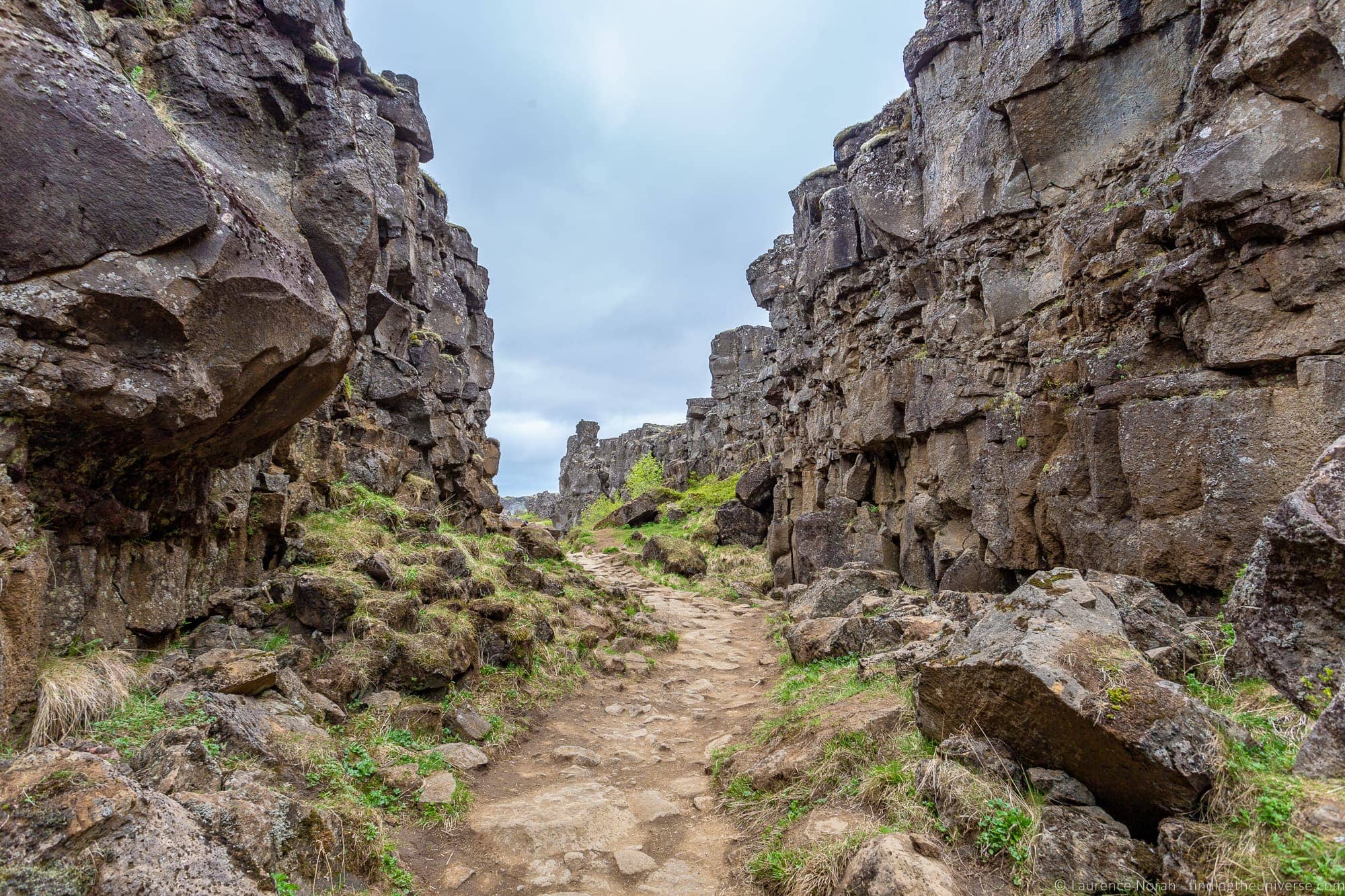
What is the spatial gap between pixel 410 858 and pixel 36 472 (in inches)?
169

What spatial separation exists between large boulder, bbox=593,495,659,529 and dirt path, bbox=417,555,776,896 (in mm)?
25801

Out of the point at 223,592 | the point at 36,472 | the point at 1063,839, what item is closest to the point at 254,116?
the point at 36,472

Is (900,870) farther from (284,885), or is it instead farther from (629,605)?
(629,605)

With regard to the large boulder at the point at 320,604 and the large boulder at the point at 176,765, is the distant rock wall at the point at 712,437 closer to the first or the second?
the large boulder at the point at 320,604

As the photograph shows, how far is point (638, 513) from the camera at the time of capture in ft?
122

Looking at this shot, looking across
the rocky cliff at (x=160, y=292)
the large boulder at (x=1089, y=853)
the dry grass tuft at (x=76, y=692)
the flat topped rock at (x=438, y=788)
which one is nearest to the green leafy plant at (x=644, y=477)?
the rocky cliff at (x=160, y=292)

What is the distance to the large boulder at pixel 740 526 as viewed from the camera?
92.0ft

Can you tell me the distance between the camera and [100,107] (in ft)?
16.8

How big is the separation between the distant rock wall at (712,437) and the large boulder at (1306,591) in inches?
941

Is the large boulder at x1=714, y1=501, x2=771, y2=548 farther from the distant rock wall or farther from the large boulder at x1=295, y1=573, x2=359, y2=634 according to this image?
the large boulder at x1=295, y1=573, x2=359, y2=634

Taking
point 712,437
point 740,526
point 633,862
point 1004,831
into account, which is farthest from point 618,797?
point 712,437

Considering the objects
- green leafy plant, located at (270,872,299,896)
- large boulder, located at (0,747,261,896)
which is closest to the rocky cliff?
large boulder, located at (0,747,261,896)

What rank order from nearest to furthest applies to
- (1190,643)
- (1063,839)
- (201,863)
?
(201,863) → (1063,839) → (1190,643)

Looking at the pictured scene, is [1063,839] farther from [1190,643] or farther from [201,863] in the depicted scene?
[201,863]
